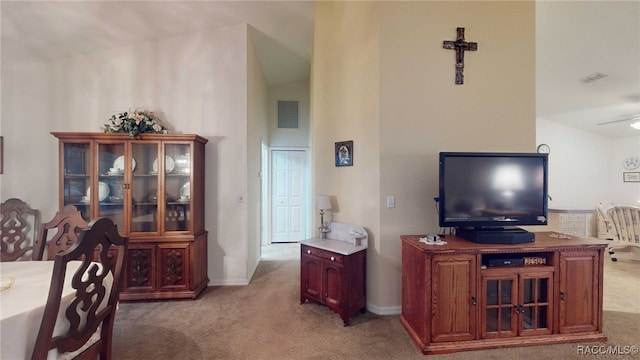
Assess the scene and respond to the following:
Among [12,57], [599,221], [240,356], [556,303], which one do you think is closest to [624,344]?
[556,303]

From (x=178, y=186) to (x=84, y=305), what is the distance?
1980 mm

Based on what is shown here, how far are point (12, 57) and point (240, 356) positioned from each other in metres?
4.31

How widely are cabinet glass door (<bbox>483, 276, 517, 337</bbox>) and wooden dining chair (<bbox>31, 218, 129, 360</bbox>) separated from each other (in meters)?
2.67

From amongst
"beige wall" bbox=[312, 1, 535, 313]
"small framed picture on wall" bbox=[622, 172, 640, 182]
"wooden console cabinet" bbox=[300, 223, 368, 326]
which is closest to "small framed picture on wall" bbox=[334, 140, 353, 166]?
"beige wall" bbox=[312, 1, 535, 313]

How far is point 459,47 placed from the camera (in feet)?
8.82

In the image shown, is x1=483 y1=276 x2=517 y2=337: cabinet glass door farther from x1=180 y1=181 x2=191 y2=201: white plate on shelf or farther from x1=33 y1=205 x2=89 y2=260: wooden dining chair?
x1=33 y1=205 x2=89 y2=260: wooden dining chair

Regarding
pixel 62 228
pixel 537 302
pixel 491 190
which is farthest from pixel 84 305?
pixel 537 302

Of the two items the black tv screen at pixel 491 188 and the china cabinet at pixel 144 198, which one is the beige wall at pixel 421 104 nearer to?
the black tv screen at pixel 491 188

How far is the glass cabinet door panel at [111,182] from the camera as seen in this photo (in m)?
2.98

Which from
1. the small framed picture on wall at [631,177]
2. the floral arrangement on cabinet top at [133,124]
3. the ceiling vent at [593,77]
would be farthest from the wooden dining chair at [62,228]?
the small framed picture on wall at [631,177]

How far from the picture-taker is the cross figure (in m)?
2.69

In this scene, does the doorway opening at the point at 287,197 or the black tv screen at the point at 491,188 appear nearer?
the black tv screen at the point at 491,188

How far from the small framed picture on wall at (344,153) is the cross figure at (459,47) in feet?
4.32

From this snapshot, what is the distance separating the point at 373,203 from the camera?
2682 millimetres
